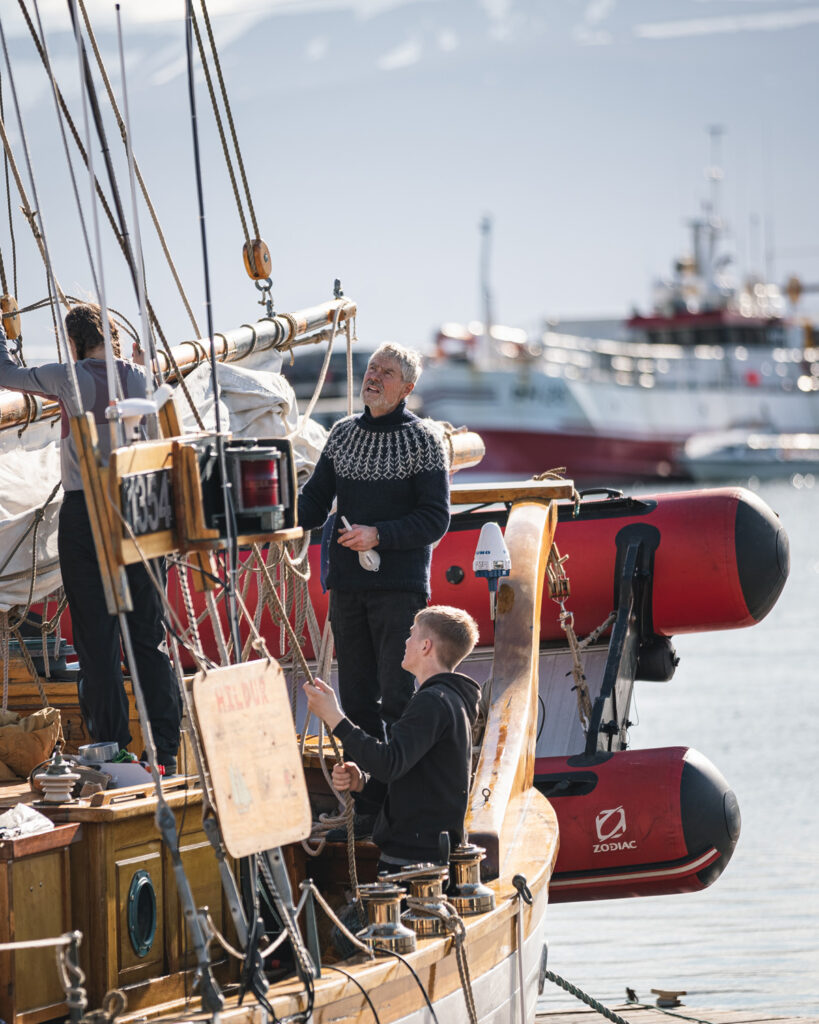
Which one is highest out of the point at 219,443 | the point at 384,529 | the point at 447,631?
the point at 219,443

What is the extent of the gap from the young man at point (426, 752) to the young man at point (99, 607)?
868mm

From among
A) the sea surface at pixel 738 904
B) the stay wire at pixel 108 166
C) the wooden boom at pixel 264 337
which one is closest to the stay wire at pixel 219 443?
the stay wire at pixel 108 166

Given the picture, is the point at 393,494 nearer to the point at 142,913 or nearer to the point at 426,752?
the point at 426,752

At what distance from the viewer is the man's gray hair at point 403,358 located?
5.00 meters

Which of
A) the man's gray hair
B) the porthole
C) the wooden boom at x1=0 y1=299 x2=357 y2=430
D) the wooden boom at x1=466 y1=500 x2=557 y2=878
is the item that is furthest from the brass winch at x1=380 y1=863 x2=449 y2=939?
the wooden boom at x1=0 y1=299 x2=357 y2=430

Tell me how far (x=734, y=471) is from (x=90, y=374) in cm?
6405

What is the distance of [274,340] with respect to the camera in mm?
8125

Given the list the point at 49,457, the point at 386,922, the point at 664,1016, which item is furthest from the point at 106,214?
the point at 664,1016

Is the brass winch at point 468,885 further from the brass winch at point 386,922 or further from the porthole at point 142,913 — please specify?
the porthole at point 142,913

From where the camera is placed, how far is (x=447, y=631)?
13.7ft

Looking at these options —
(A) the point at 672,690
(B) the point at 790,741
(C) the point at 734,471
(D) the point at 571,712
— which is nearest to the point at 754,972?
(D) the point at 571,712

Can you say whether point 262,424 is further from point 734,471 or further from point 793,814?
point 734,471

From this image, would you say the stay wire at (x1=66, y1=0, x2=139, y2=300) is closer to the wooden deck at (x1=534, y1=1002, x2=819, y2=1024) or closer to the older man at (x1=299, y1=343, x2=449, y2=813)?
the older man at (x1=299, y1=343, x2=449, y2=813)

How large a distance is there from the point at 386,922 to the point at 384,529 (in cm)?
142
